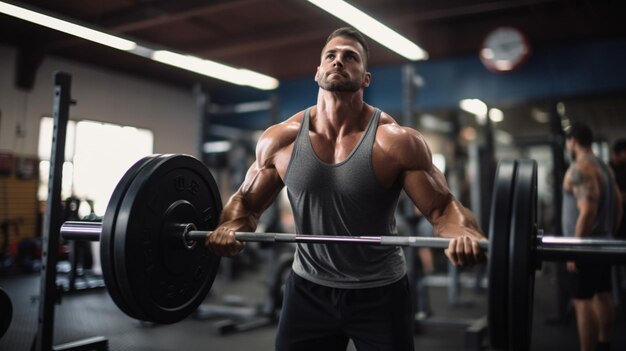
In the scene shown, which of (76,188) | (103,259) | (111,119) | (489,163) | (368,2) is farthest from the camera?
(111,119)

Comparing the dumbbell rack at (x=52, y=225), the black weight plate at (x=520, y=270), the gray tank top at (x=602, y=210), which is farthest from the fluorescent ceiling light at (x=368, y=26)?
the black weight plate at (x=520, y=270)

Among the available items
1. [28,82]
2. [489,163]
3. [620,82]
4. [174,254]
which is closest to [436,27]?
[620,82]

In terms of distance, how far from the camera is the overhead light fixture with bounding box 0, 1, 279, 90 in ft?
12.9

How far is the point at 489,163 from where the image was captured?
4562 mm

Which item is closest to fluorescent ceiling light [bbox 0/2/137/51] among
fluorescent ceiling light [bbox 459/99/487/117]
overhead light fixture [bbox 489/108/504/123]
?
fluorescent ceiling light [bbox 459/99/487/117]

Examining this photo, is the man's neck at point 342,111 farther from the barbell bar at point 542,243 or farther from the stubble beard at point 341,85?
the barbell bar at point 542,243

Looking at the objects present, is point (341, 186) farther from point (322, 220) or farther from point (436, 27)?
point (436, 27)

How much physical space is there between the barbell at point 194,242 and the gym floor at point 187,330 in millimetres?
1698

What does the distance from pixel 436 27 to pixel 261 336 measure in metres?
4.56

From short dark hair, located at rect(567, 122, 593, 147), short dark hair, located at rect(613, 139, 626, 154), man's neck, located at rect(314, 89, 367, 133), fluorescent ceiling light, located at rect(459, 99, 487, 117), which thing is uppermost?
fluorescent ceiling light, located at rect(459, 99, 487, 117)

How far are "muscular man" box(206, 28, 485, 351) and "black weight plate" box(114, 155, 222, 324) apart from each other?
0.14m

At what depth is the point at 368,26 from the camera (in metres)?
4.58

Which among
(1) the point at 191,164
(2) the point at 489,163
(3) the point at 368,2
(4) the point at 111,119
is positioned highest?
(3) the point at 368,2

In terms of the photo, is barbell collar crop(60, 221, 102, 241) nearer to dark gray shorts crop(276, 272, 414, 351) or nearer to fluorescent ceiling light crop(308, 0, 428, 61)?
dark gray shorts crop(276, 272, 414, 351)
